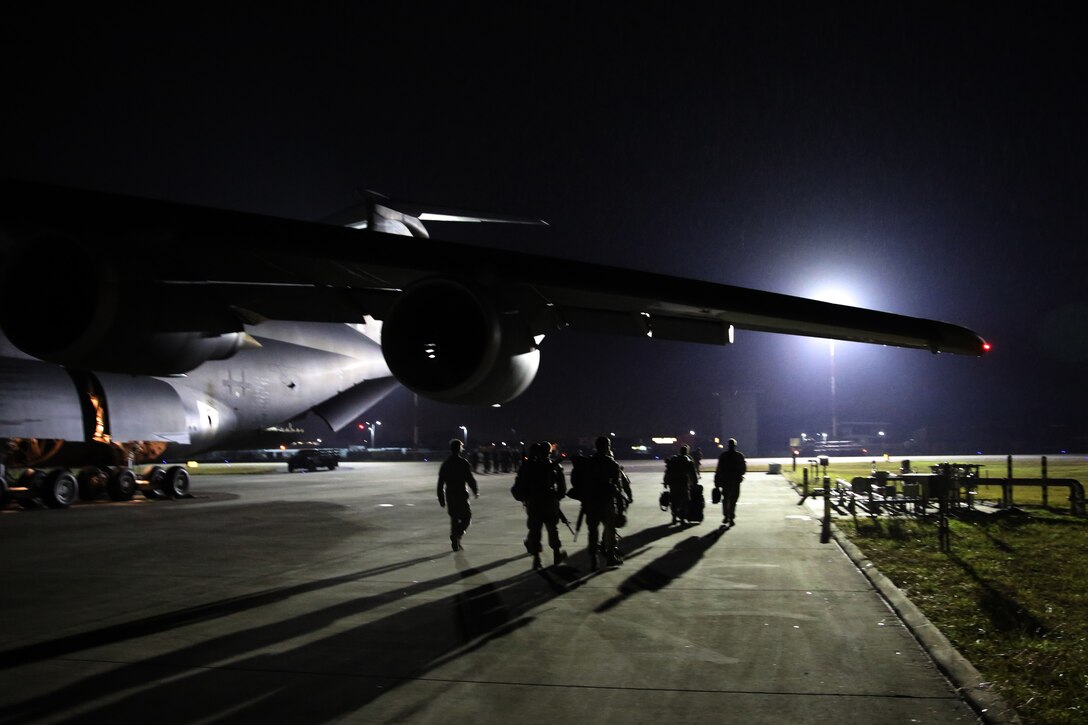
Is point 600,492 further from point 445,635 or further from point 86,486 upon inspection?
point 86,486

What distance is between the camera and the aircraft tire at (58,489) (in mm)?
20359

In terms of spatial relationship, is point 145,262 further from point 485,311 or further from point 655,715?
point 655,715

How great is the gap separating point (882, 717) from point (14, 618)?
7.61 meters

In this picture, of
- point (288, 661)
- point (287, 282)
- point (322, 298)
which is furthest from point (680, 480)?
point (288, 661)

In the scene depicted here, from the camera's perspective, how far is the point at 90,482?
71.7 feet

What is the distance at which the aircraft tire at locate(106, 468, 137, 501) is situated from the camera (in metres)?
21.9

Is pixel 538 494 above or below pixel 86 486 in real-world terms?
above

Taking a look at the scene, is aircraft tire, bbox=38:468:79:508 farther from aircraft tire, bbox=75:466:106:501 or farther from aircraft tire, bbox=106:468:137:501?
aircraft tire, bbox=106:468:137:501

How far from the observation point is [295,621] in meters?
7.82

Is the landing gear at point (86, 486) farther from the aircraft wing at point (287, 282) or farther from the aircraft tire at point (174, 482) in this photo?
the aircraft wing at point (287, 282)

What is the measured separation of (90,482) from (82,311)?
18.3 m

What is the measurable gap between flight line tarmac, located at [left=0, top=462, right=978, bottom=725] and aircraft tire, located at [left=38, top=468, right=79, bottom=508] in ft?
24.2

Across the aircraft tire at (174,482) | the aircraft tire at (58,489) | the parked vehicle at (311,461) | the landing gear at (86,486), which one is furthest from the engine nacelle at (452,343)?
the parked vehicle at (311,461)

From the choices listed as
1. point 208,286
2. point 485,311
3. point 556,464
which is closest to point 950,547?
point 556,464
